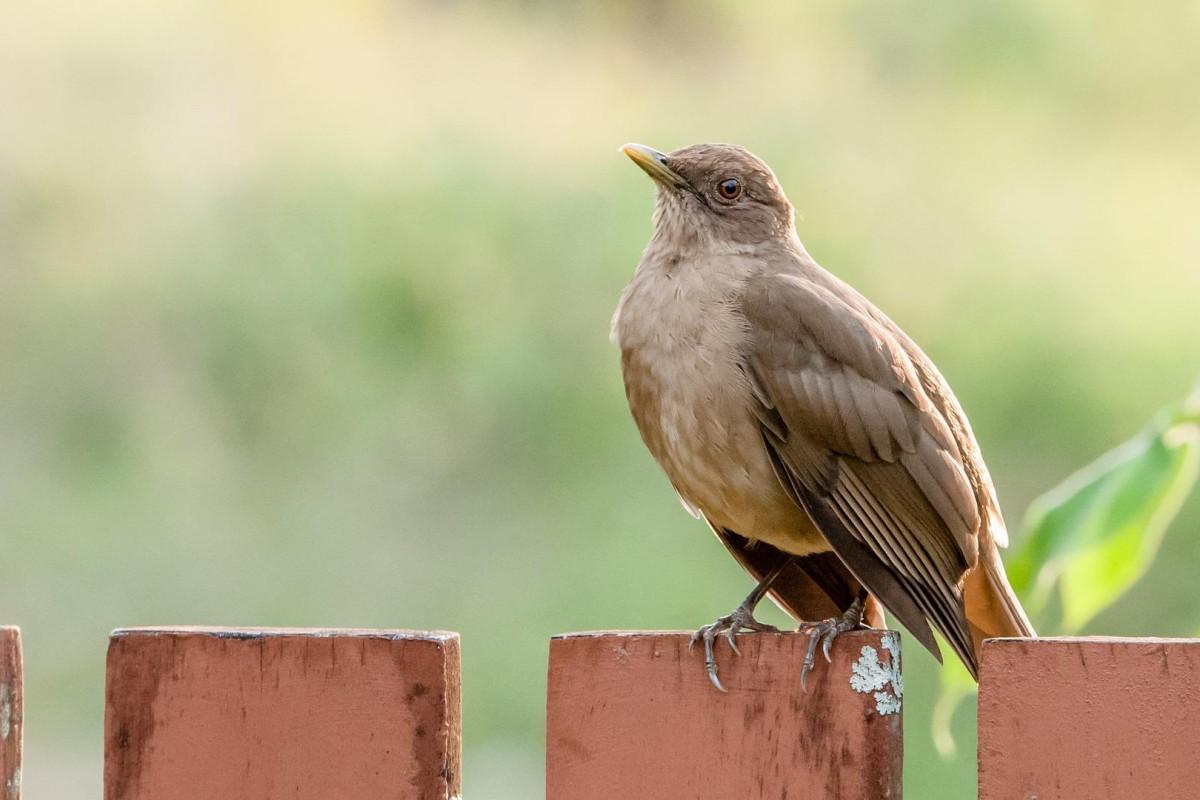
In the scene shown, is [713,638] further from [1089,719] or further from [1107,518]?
[1107,518]

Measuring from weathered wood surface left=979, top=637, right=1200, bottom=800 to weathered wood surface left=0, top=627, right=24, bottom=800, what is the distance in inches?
47.2

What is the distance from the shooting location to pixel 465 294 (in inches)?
243

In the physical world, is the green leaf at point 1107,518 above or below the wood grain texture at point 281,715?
above

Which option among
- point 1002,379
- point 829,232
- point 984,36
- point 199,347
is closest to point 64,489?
point 199,347

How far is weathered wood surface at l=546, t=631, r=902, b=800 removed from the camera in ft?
6.89

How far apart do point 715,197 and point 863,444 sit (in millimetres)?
871

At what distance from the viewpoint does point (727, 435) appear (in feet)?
10.6

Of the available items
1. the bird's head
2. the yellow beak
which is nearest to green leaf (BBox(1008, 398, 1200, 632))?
the bird's head

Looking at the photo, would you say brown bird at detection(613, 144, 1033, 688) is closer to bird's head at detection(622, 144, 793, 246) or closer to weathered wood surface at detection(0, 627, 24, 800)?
bird's head at detection(622, 144, 793, 246)

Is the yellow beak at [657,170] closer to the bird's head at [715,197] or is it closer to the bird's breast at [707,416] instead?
the bird's head at [715,197]

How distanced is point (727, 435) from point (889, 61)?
3.84 m

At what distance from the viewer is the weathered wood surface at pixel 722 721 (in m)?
2.10

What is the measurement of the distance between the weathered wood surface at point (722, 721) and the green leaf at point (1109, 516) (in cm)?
56

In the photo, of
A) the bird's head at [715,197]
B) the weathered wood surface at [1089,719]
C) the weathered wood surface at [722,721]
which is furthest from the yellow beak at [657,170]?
the weathered wood surface at [1089,719]
